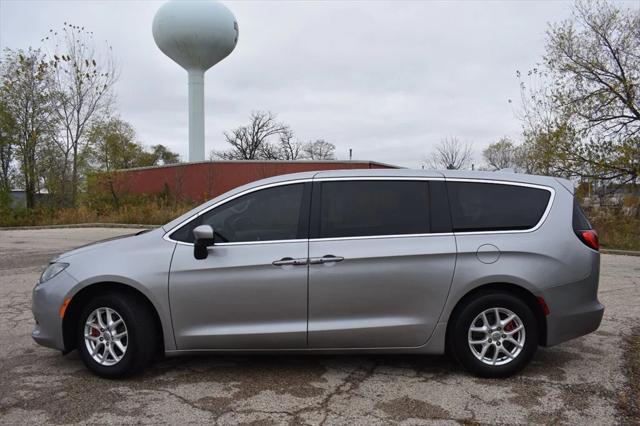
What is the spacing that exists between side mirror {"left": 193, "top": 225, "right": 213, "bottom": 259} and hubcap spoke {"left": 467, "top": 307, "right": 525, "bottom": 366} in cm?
225

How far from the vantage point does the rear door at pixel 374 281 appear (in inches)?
164

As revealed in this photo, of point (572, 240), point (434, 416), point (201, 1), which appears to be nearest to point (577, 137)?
point (572, 240)

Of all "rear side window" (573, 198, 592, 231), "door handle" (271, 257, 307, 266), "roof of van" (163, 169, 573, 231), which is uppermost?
"roof of van" (163, 169, 573, 231)

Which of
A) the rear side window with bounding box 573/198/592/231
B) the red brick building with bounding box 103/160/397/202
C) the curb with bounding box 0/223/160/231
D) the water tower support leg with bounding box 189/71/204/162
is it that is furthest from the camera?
the water tower support leg with bounding box 189/71/204/162

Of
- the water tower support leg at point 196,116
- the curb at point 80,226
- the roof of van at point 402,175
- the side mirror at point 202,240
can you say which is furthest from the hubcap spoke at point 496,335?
the water tower support leg at point 196,116

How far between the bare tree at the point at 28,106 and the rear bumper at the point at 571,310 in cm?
3040

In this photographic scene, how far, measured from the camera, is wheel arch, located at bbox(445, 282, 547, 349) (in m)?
4.28

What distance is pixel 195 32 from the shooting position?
109 feet

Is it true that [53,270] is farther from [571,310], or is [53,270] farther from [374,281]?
[571,310]

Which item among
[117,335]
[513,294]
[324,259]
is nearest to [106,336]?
[117,335]

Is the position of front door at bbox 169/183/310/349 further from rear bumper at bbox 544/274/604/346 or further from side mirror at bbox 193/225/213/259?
rear bumper at bbox 544/274/604/346

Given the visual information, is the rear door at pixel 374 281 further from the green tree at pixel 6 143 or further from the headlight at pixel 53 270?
the green tree at pixel 6 143

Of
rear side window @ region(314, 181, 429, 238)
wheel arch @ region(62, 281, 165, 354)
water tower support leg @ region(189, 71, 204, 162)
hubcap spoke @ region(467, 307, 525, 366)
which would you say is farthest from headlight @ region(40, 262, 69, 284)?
water tower support leg @ region(189, 71, 204, 162)

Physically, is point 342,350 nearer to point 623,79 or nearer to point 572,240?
point 572,240
